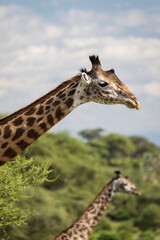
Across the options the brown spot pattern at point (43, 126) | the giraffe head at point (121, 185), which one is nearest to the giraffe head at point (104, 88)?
the brown spot pattern at point (43, 126)

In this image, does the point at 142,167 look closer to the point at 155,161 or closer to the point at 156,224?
Answer: the point at 155,161

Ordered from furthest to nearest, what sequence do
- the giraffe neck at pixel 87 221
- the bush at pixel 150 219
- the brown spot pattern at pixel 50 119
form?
the bush at pixel 150 219 → the giraffe neck at pixel 87 221 → the brown spot pattern at pixel 50 119

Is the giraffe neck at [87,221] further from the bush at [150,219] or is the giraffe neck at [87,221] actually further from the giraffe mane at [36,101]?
the bush at [150,219]

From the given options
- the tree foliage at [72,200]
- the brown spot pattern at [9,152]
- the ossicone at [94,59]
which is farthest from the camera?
the tree foliage at [72,200]

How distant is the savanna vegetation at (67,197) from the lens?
945 cm

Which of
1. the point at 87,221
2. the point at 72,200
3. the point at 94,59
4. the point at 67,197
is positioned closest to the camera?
the point at 94,59

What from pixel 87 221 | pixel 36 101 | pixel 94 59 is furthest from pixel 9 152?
pixel 87 221

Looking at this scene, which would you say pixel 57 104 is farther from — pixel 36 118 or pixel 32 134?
pixel 32 134

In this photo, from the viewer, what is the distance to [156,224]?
32531 millimetres

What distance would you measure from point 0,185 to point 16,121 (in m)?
2.56

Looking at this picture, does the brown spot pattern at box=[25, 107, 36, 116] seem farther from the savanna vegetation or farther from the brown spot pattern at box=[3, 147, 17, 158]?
the savanna vegetation

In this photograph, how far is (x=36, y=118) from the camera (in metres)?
4.82

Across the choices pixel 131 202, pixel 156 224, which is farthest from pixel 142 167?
pixel 156 224

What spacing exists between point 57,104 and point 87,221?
421 centimetres
